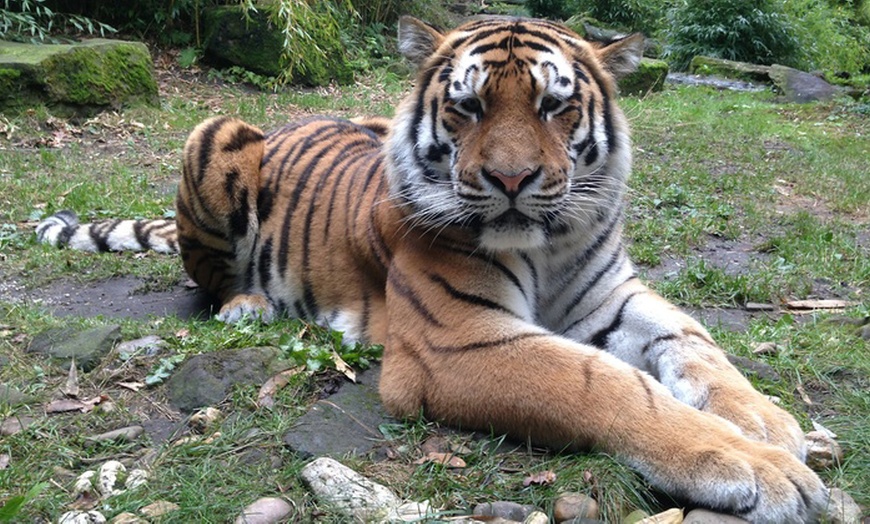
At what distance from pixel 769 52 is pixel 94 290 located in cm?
1538

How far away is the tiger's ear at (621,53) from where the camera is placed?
10.3 feet

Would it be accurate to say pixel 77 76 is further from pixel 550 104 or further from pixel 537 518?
pixel 537 518

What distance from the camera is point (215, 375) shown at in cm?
301

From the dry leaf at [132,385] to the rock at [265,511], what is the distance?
960 mm

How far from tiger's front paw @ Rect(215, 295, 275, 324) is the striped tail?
124 centimetres

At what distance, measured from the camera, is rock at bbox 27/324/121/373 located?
10.6ft

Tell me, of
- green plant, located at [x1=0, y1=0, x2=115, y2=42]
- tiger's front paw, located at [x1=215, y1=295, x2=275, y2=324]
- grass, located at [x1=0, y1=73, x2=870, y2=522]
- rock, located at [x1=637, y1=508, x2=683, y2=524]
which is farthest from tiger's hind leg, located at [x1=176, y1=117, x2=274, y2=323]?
green plant, located at [x1=0, y1=0, x2=115, y2=42]

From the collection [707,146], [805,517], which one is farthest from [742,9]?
[805,517]

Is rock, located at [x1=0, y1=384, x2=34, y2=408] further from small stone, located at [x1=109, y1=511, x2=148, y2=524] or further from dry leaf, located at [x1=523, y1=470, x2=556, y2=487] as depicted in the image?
dry leaf, located at [x1=523, y1=470, x2=556, y2=487]

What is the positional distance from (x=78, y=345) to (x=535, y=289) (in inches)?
70.8

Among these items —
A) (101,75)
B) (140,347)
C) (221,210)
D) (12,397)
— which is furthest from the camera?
(101,75)

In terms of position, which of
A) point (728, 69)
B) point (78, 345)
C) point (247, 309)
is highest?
point (78, 345)

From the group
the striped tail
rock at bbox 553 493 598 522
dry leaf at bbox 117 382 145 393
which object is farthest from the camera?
the striped tail

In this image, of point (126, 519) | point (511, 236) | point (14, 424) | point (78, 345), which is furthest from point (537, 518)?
point (78, 345)
